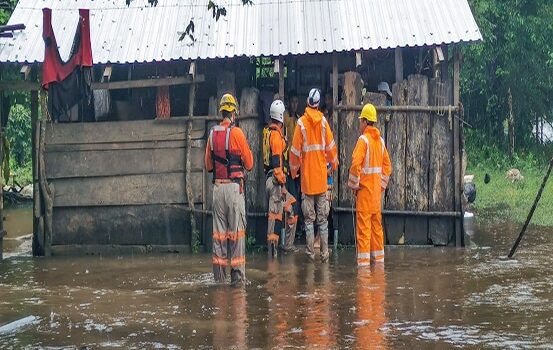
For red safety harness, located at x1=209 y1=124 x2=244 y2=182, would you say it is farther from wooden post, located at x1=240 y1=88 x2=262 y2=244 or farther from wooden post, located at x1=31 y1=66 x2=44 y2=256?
wooden post, located at x1=31 y1=66 x2=44 y2=256

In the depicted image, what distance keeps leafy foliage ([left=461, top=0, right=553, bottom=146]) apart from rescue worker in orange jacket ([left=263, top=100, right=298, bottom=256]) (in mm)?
12587

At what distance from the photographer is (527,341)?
8.01 metres

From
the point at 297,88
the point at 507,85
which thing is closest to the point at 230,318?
the point at 297,88

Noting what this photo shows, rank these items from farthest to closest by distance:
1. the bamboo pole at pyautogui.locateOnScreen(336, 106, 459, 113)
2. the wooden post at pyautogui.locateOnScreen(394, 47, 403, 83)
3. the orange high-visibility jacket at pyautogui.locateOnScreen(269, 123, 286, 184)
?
1. the wooden post at pyautogui.locateOnScreen(394, 47, 403, 83)
2. the bamboo pole at pyautogui.locateOnScreen(336, 106, 459, 113)
3. the orange high-visibility jacket at pyautogui.locateOnScreen(269, 123, 286, 184)

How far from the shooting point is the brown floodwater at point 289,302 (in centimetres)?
827

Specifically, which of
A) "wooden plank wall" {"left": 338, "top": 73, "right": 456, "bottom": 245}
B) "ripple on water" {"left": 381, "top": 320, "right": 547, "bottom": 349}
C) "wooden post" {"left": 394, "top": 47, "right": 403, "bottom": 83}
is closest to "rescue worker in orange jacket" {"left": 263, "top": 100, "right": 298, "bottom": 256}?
"wooden plank wall" {"left": 338, "top": 73, "right": 456, "bottom": 245}

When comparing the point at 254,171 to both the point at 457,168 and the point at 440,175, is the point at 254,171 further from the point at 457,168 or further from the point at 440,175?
the point at 457,168

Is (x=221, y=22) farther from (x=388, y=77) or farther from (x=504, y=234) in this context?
(x=504, y=234)

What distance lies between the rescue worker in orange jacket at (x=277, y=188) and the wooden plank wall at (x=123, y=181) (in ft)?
3.84

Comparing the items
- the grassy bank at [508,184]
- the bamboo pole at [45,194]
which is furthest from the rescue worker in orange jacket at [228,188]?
the grassy bank at [508,184]

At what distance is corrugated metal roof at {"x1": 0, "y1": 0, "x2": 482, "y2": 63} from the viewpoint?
534 inches

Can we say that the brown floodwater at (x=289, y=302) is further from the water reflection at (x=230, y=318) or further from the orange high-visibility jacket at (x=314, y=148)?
the orange high-visibility jacket at (x=314, y=148)

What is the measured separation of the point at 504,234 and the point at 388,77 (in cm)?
305

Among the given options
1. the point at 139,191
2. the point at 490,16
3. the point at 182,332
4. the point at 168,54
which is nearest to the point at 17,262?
the point at 139,191
